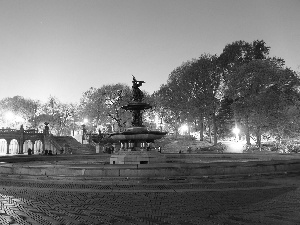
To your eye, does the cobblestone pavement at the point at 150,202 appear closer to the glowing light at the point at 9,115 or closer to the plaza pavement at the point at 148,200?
the plaza pavement at the point at 148,200

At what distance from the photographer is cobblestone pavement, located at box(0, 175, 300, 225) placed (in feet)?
21.6

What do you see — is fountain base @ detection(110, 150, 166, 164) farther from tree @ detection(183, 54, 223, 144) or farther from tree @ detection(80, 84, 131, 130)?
tree @ detection(80, 84, 131, 130)

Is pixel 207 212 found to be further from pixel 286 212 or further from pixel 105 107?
pixel 105 107

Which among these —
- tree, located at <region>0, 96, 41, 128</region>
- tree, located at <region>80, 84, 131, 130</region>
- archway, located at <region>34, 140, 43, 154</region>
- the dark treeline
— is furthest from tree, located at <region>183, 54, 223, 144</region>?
tree, located at <region>0, 96, 41, 128</region>

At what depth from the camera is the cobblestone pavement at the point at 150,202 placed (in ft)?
21.6

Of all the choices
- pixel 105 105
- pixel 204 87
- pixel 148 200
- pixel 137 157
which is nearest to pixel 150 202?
pixel 148 200

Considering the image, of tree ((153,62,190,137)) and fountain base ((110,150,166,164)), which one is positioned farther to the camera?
tree ((153,62,190,137))

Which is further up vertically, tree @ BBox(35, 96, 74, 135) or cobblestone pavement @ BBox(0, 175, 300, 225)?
tree @ BBox(35, 96, 74, 135)

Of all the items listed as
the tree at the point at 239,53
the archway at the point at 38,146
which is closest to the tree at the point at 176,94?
the tree at the point at 239,53

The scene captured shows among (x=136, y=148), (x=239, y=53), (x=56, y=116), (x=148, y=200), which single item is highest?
(x=239, y=53)

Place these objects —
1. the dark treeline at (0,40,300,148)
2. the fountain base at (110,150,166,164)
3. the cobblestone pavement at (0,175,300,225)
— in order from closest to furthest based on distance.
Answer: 1. the cobblestone pavement at (0,175,300,225)
2. the fountain base at (110,150,166,164)
3. the dark treeline at (0,40,300,148)

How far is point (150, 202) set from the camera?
8.42 meters

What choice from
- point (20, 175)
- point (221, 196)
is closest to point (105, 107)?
point (20, 175)

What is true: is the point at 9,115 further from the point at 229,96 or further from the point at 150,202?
the point at 150,202
